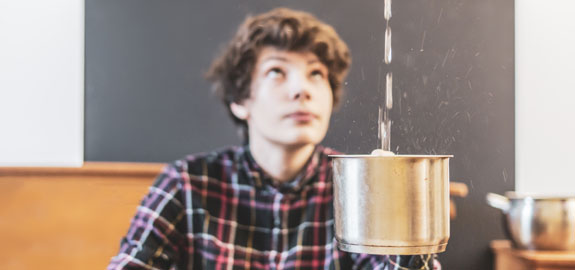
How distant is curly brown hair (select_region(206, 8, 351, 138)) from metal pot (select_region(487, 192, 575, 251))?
38 centimetres

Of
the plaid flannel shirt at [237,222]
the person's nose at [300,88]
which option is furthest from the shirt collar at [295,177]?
the person's nose at [300,88]

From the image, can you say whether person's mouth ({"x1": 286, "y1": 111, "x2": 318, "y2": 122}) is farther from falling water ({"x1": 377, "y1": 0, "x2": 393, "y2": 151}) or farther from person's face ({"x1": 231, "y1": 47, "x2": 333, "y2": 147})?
falling water ({"x1": 377, "y1": 0, "x2": 393, "y2": 151})

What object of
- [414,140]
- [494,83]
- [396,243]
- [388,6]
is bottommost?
[396,243]

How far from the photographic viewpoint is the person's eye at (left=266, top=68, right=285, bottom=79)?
1.06 m

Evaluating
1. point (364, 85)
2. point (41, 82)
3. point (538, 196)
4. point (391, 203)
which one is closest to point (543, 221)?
point (538, 196)

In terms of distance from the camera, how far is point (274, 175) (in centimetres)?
108

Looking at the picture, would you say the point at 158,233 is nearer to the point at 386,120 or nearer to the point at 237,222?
the point at 237,222

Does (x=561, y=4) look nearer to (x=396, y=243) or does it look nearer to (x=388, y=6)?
(x=388, y=6)

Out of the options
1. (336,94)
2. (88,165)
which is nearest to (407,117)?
(336,94)

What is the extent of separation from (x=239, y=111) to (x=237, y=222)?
0.23 metres

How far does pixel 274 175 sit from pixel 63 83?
50 cm

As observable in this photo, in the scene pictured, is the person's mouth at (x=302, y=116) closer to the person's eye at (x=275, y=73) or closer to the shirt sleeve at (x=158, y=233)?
the person's eye at (x=275, y=73)

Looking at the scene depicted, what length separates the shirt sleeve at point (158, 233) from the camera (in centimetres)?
98

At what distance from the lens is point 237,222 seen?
3.41ft
